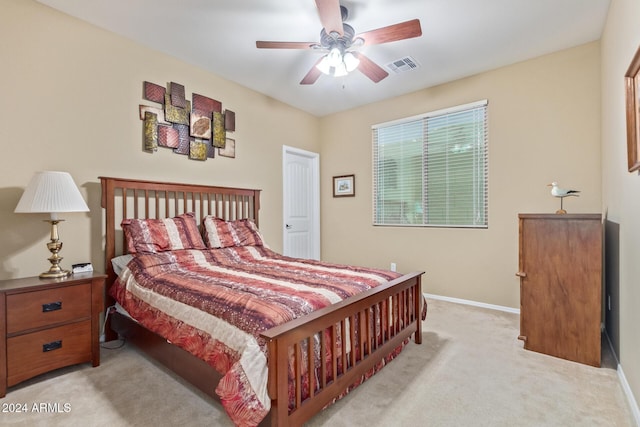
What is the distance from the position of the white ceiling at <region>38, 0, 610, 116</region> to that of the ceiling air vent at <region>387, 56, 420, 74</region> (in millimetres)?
64

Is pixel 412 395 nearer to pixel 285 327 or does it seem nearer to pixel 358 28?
pixel 285 327

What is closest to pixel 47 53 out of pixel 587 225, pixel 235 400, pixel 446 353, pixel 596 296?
pixel 235 400

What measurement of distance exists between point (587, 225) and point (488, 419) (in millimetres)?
1501

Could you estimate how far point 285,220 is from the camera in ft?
14.6

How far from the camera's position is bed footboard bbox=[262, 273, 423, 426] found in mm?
1330

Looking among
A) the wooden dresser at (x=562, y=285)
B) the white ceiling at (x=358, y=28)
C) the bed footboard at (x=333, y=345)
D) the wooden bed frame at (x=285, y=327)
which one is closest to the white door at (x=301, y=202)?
the wooden bed frame at (x=285, y=327)

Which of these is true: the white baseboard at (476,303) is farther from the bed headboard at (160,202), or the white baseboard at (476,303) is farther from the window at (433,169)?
the bed headboard at (160,202)

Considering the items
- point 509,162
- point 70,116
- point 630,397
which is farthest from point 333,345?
point 509,162

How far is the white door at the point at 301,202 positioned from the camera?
4.50 meters

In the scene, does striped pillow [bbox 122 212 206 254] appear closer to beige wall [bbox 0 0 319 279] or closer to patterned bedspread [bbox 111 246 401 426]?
patterned bedspread [bbox 111 246 401 426]

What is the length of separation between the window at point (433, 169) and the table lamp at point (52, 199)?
11.1ft

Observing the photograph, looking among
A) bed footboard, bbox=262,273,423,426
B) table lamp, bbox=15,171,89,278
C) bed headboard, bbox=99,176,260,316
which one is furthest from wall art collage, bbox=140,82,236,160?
bed footboard, bbox=262,273,423,426

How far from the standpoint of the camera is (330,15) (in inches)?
80.6

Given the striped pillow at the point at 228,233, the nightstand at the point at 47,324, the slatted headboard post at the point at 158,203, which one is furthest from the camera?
the striped pillow at the point at 228,233
